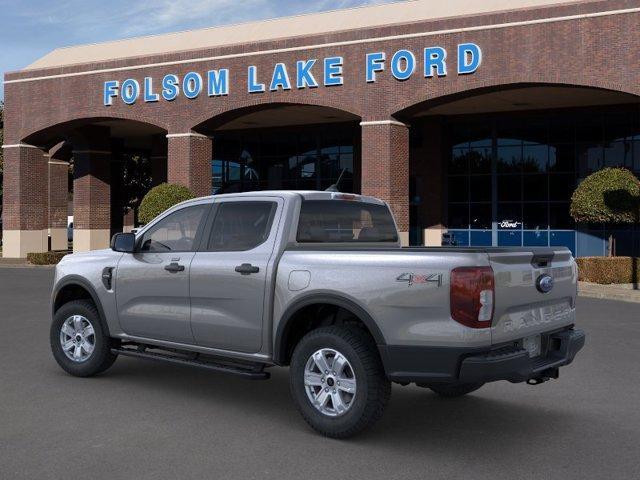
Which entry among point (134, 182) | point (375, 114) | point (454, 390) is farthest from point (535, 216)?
point (454, 390)

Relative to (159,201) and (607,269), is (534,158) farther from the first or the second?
(159,201)

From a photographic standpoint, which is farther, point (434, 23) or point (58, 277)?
point (434, 23)

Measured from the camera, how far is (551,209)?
32.4 meters

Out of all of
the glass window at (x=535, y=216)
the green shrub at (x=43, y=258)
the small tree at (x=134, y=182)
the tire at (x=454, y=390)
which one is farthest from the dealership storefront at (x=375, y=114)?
the tire at (x=454, y=390)

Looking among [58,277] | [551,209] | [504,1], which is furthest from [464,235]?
[58,277]

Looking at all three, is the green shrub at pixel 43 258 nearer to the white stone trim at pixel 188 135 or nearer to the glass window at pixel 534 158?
the white stone trim at pixel 188 135

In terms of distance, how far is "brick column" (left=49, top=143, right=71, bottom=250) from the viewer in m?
41.4

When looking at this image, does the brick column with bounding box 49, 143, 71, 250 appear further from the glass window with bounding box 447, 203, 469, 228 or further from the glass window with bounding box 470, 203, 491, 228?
the glass window with bounding box 470, 203, 491, 228

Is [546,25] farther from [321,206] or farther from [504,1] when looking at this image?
[321,206]

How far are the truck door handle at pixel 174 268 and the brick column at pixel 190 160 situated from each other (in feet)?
80.9

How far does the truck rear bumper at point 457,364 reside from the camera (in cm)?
523

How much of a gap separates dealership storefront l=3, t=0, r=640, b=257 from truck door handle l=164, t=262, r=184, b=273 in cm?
2013

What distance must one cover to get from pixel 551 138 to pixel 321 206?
91.5ft

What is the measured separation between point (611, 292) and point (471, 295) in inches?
587
